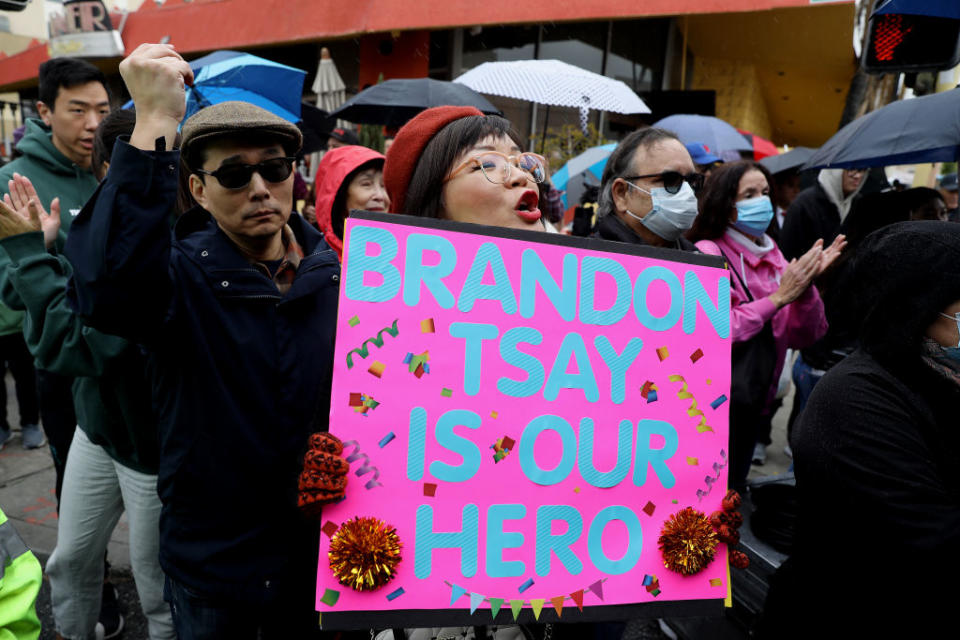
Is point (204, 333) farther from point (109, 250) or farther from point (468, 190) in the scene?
point (468, 190)

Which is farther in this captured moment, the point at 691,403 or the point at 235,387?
the point at 235,387

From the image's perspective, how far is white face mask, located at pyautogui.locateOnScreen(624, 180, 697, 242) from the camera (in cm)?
244

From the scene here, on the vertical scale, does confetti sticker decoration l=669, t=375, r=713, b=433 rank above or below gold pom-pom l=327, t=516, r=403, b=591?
above

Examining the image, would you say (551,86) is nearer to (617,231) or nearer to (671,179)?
(671,179)

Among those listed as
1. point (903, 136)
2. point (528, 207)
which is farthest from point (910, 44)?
point (528, 207)

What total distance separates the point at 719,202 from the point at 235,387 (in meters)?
2.44

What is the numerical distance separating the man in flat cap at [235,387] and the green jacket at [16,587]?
1.17ft

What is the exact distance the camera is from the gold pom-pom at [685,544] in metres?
1.41

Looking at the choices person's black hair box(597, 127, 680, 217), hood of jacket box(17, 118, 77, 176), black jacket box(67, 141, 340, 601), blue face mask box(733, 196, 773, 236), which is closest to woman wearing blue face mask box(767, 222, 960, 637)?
person's black hair box(597, 127, 680, 217)

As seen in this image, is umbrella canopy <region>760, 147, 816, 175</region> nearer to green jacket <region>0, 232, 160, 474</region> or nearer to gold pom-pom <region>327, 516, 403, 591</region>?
green jacket <region>0, 232, 160, 474</region>

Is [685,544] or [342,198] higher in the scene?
[342,198]

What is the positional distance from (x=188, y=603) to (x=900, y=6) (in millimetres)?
3814

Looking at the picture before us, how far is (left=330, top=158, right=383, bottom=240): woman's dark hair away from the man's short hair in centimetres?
118

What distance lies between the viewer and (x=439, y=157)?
1.66 meters
